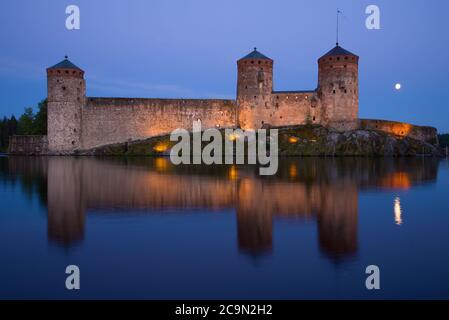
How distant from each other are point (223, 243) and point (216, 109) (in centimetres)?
4063

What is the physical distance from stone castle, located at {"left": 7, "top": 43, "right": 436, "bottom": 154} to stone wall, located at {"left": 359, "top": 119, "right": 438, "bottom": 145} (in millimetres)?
115

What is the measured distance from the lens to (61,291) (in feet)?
18.5

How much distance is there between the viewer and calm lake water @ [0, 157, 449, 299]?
5.80 m

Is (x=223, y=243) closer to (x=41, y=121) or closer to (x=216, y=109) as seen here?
(x=216, y=109)

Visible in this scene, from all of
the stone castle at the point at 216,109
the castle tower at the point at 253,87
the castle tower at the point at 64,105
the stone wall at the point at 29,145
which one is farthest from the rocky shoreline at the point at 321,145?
the stone wall at the point at 29,145

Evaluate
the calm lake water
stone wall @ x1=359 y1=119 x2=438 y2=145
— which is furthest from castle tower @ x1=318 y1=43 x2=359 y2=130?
the calm lake water

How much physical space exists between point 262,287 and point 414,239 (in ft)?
13.9

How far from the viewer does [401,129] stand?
160 feet

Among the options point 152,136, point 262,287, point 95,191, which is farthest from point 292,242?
point 152,136

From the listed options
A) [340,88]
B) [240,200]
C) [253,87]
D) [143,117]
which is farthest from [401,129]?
[240,200]

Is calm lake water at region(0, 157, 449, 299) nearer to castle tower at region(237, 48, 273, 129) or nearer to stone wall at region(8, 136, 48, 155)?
castle tower at region(237, 48, 273, 129)

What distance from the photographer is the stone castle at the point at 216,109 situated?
145 feet

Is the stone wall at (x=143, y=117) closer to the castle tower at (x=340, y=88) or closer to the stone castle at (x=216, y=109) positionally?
the stone castle at (x=216, y=109)
